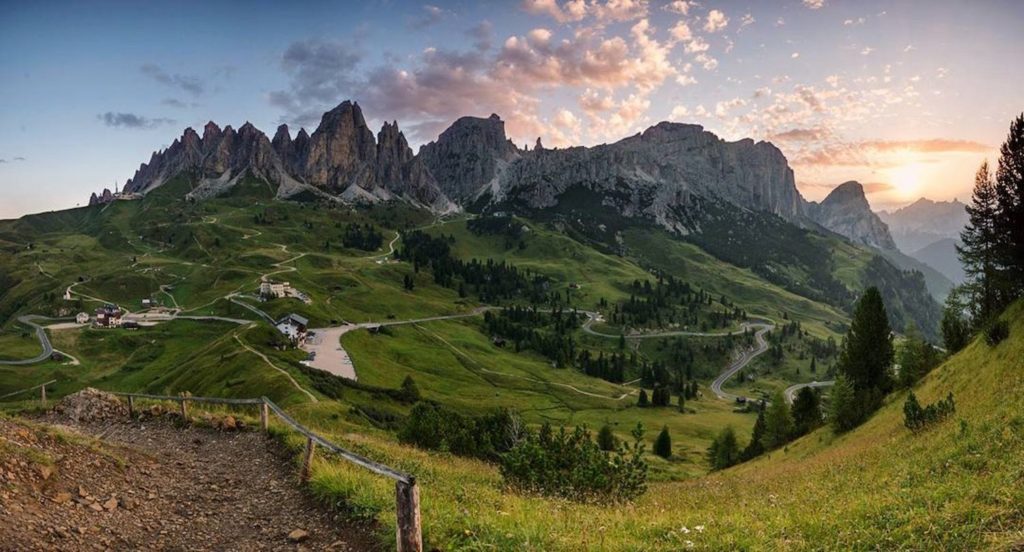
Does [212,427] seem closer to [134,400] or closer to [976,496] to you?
[134,400]

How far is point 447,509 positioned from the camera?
13641mm

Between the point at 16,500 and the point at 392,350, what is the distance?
17236 cm

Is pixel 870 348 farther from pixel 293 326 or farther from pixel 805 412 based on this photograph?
pixel 293 326

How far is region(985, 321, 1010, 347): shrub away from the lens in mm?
35781

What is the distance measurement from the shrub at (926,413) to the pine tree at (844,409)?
22502 mm

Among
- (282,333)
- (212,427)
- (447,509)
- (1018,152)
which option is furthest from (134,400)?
(282,333)

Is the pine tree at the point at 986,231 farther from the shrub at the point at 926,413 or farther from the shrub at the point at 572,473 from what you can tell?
the shrub at the point at 572,473

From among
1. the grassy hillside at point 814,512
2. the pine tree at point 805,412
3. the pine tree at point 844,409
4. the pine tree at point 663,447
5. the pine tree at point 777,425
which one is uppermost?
the grassy hillside at point 814,512

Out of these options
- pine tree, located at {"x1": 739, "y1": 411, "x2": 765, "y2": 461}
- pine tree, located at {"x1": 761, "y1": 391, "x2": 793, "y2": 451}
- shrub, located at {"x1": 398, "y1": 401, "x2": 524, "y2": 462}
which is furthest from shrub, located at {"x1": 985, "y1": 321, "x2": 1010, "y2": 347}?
pine tree, located at {"x1": 739, "y1": 411, "x2": 765, "y2": 461}

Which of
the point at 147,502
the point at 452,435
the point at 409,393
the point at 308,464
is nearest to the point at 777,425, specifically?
the point at 452,435

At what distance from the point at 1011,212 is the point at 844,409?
A: 22.6 meters

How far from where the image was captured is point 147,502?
57.0ft

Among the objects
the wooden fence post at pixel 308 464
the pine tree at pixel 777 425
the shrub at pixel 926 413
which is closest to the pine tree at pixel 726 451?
the pine tree at pixel 777 425

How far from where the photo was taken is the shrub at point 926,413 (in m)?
29.2
